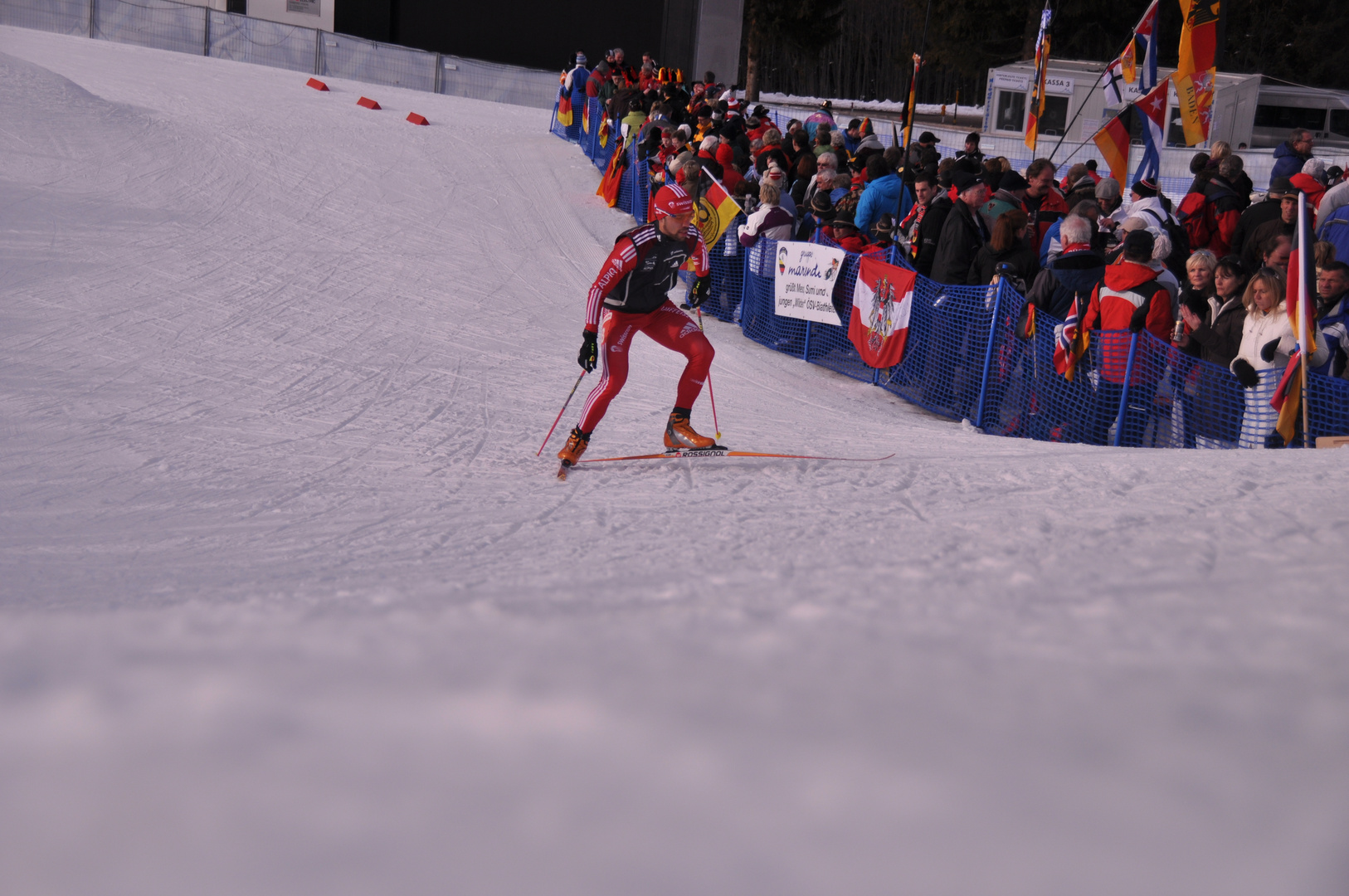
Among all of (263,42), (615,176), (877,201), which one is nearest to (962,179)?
(877,201)

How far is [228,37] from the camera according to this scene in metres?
26.0

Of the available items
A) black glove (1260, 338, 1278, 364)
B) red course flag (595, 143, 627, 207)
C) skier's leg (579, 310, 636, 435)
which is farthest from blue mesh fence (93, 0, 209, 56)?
black glove (1260, 338, 1278, 364)

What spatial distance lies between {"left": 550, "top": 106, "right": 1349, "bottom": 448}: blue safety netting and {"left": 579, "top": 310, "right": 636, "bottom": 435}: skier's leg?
2.96m

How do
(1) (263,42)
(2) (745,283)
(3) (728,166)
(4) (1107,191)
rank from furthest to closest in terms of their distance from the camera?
(1) (263,42), (3) (728,166), (2) (745,283), (4) (1107,191)

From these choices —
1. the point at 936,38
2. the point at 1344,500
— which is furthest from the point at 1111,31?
the point at 1344,500

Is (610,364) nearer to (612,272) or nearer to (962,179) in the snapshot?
(612,272)

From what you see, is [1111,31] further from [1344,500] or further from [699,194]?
[1344,500]

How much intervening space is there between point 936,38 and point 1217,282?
43.6 m

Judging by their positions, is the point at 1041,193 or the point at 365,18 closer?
the point at 1041,193

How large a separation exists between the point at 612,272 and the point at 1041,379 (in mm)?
3242

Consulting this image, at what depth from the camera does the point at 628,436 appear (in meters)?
7.39

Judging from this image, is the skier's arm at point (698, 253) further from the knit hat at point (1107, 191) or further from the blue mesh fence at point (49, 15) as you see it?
the blue mesh fence at point (49, 15)

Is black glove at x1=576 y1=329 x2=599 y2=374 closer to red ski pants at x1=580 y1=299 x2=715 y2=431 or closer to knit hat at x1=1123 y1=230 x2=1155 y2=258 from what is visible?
red ski pants at x1=580 y1=299 x2=715 y2=431

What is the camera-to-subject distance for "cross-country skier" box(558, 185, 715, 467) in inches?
239
